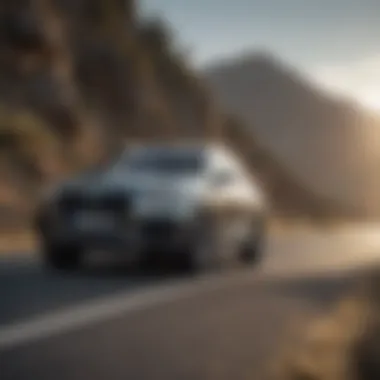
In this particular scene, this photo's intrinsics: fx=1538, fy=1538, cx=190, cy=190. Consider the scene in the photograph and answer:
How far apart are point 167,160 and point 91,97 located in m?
27.4

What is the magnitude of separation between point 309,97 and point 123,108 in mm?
23414

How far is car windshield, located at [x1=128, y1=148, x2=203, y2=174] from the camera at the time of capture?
20.3 m

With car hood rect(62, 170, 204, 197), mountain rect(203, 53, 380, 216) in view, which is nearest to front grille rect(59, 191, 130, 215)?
car hood rect(62, 170, 204, 197)

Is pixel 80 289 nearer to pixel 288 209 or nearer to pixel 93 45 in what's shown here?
pixel 93 45

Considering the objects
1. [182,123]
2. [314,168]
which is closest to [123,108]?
[182,123]

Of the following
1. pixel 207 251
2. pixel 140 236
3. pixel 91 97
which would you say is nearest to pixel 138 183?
pixel 140 236

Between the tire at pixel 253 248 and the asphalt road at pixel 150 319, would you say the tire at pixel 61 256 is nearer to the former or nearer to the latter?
the asphalt road at pixel 150 319

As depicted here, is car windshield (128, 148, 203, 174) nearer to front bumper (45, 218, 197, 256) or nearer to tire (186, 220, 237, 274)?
tire (186, 220, 237, 274)

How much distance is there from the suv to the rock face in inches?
410

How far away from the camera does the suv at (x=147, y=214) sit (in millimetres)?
18562

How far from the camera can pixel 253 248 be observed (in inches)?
856

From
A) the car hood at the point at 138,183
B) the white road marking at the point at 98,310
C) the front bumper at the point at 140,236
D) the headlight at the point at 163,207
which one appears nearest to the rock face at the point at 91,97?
the car hood at the point at 138,183

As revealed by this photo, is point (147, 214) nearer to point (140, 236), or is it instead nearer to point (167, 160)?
point (140, 236)

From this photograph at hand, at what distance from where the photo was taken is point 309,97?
83.9 ft
